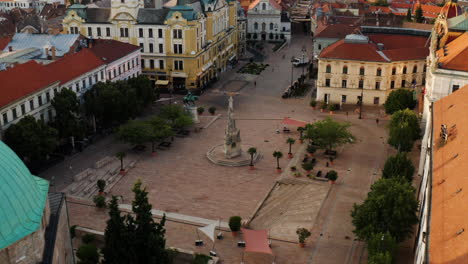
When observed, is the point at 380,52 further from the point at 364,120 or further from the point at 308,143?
the point at 308,143

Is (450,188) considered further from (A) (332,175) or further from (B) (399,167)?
(A) (332,175)

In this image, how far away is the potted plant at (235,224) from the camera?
179ft

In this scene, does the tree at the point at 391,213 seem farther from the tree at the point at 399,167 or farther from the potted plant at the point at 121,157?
the potted plant at the point at 121,157

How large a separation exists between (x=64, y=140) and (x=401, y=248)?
46868mm

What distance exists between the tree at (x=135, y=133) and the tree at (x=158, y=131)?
66 cm

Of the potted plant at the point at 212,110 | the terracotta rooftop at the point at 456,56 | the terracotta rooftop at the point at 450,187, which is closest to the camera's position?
the terracotta rooftop at the point at 450,187

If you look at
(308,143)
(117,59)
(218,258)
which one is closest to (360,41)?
(308,143)

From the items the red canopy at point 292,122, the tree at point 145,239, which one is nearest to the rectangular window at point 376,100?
the red canopy at point 292,122

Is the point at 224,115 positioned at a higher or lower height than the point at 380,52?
lower

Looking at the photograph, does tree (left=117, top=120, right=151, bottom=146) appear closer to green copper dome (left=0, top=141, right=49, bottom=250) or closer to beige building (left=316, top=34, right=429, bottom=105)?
beige building (left=316, top=34, right=429, bottom=105)

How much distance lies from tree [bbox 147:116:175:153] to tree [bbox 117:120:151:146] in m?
0.66

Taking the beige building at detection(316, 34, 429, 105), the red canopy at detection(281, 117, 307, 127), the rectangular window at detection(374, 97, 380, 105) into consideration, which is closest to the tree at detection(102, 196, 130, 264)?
the red canopy at detection(281, 117, 307, 127)

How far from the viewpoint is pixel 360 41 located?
9625cm

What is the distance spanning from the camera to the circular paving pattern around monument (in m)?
72.2
